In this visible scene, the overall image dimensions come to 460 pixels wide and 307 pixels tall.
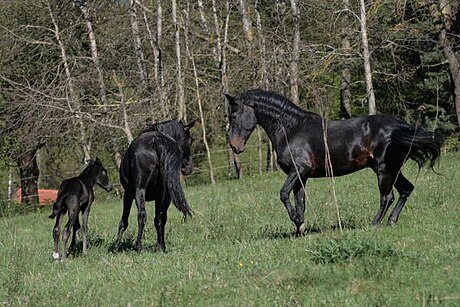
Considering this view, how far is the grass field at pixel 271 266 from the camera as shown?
682 cm

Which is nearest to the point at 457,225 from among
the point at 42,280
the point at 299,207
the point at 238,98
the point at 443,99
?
the point at 299,207

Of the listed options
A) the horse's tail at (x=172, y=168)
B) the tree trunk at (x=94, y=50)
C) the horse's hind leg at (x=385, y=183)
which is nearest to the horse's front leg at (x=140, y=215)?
the horse's tail at (x=172, y=168)

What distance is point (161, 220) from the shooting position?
1227 centimetres

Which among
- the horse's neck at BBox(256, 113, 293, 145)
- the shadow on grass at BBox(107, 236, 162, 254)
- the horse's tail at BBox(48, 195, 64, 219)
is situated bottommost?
the shadow on grass at BBox(107, 236, 162, 254)

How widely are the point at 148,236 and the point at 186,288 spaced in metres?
7.14

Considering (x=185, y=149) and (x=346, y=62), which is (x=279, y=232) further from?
(x=346, y=62)

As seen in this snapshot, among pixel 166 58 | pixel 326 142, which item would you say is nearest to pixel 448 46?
pixel 166 58

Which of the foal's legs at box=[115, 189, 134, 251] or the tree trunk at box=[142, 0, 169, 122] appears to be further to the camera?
the tree trunk at box=[142, 0, 169, 122]

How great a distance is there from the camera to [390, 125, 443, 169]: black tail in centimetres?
1089

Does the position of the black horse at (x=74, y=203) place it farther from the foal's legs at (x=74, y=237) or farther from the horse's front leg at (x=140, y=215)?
the horse's front leg at (x=140, y=215)

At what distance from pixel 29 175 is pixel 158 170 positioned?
26.9m

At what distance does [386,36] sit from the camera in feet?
92.9

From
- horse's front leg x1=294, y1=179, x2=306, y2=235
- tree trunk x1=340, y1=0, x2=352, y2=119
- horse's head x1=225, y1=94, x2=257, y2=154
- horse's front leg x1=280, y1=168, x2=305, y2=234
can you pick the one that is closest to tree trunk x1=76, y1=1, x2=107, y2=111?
tree trunk x1=340, y1=0, x2=352, y2=119

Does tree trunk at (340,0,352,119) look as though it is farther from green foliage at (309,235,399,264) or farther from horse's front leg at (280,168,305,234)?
green foliage at (309,235,399,264)
